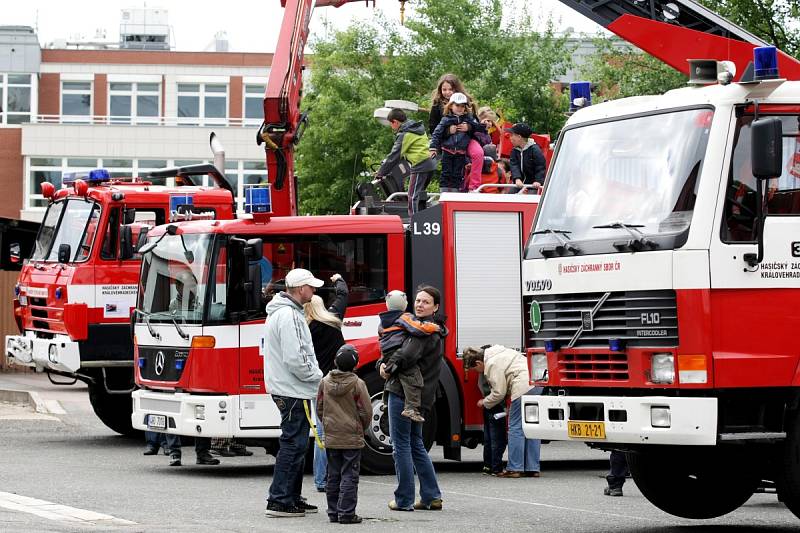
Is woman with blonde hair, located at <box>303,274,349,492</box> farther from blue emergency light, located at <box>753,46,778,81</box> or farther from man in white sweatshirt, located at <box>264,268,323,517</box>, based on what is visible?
blue emergency light, located at <box>753,46,778,81</box>

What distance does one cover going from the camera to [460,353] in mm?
15953

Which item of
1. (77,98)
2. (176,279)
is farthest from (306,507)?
(77,98)

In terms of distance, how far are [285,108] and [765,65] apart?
29.6ft

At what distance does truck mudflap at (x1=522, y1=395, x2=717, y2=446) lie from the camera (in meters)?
9.79

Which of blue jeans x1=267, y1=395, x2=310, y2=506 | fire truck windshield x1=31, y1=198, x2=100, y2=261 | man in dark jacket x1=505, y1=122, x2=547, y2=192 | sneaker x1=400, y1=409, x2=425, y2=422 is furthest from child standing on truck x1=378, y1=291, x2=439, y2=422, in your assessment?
fire truck windshield x1=31, y1=198, x2=100, y2=261

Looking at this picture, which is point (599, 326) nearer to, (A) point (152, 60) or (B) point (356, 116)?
(B) point (356, 116)

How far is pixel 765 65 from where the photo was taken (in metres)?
10.2

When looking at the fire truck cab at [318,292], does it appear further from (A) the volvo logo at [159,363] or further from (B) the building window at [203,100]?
(B) the building window at [203,100]

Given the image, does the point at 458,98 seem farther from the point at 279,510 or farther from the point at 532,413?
the point at 532,413

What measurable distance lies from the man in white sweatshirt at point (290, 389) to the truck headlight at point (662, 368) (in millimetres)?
3087

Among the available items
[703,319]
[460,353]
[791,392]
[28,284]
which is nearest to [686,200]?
[703,319]

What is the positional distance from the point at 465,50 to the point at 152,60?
25575mm

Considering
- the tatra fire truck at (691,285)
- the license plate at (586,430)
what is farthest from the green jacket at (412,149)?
the license plate at (586,430)

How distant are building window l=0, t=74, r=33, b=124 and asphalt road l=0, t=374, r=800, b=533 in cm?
4727
